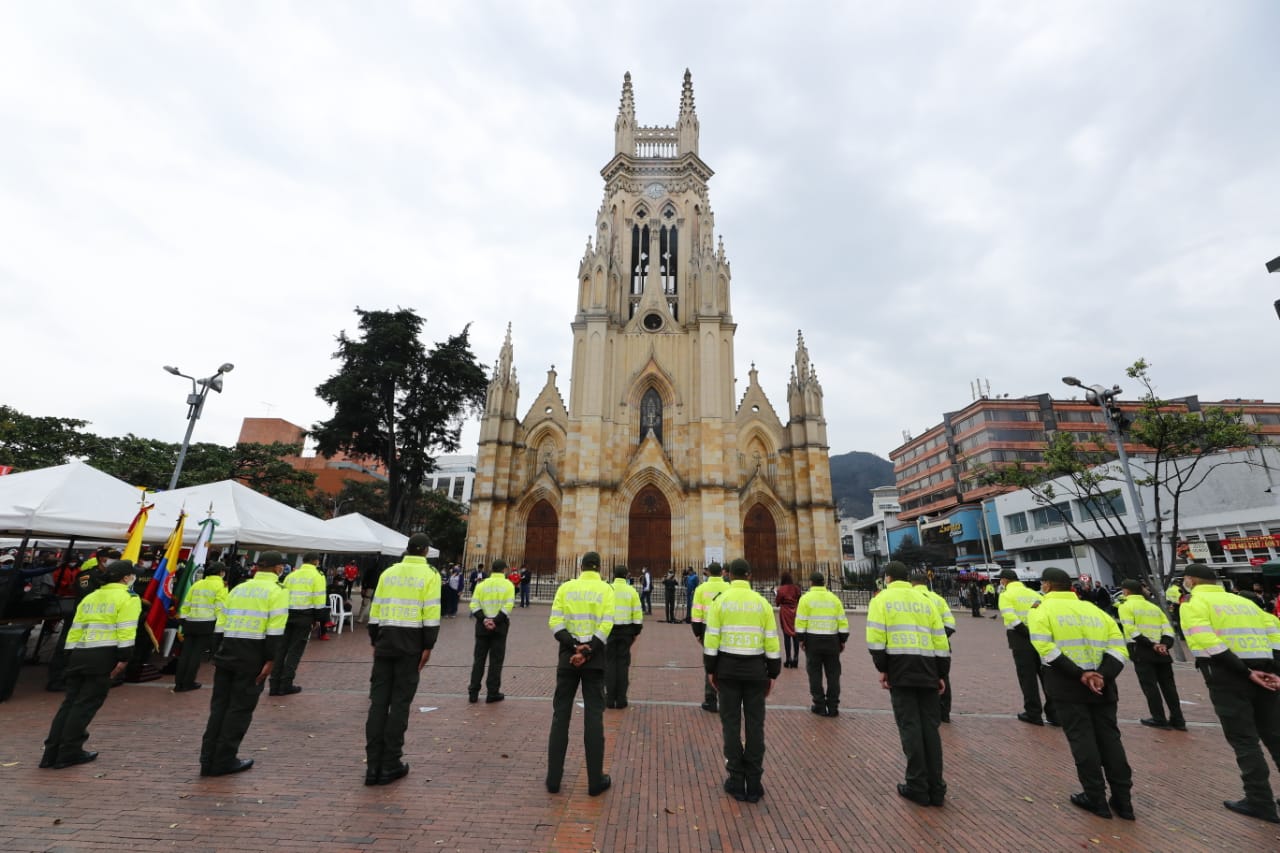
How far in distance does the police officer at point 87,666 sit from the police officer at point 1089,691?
24.5 ft

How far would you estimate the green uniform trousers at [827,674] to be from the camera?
21.5 feet

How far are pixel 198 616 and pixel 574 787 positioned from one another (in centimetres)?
612

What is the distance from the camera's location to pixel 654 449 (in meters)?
27.5

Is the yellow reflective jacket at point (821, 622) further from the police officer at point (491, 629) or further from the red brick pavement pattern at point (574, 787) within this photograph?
the police officer at point (491, 629)

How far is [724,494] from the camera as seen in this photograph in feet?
85.8

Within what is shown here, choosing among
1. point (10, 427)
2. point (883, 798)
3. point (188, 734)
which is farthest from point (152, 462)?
point (883, 798)

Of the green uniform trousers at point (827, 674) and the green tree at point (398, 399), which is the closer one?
the green uniform trousers at point (827, 674)

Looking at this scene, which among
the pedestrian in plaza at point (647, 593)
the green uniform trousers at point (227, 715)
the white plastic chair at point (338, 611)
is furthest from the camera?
the pedestrian in plaza at point (647, 593)

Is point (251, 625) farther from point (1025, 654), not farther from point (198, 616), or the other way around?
point (1025, 654)

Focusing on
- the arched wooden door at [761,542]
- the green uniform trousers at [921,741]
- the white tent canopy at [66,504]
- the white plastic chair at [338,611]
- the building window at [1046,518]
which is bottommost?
the green uniform trousers at [921,741]

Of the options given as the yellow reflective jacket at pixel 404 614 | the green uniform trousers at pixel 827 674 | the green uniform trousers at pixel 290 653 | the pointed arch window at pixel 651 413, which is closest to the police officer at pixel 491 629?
the yellow reflective jacket at pixel 404 614

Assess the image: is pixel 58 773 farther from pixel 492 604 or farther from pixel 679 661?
pixel 679 661

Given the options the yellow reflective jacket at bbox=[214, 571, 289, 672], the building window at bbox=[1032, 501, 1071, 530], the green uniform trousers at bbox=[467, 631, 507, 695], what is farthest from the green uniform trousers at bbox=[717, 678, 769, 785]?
the building window at bbox=[1032, 501, 1071, 530]

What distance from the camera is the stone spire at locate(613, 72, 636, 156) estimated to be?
35.5 m
